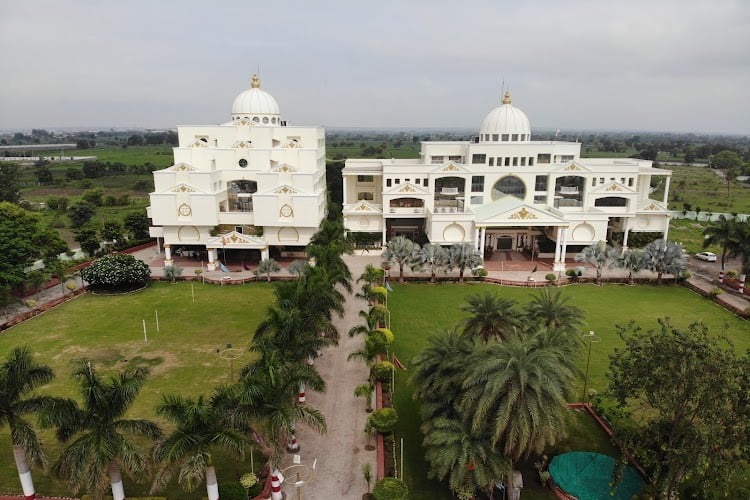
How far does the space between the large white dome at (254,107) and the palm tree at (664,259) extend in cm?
3894

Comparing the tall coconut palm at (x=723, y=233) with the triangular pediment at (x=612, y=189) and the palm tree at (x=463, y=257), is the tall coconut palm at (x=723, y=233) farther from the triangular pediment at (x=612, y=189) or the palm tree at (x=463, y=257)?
the palm tree at (x=463, y=257)

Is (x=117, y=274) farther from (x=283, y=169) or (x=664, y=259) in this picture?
(x=664, y=259)

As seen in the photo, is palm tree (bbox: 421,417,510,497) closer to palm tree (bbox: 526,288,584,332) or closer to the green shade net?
the green shade net

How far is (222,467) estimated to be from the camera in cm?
1778

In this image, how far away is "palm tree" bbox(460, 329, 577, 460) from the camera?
1458cm

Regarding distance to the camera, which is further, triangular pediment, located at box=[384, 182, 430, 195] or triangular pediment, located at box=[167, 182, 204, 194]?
triangular pediment, located at box=[384, 182, 430, 195]

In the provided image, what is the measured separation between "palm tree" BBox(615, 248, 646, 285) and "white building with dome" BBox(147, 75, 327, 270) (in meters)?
24.5

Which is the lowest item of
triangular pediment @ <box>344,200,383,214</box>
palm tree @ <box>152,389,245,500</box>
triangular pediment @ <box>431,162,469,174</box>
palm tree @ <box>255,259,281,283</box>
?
palm tree @ <box>255,259,281,283</box>

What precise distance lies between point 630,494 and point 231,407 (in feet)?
43.8

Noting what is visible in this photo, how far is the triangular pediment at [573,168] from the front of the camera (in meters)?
45.8

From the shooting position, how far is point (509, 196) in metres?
46.1

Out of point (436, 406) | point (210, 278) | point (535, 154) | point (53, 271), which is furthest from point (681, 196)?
point (53, 271)

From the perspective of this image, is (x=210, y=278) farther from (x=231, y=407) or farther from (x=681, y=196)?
(x=681, y=196)

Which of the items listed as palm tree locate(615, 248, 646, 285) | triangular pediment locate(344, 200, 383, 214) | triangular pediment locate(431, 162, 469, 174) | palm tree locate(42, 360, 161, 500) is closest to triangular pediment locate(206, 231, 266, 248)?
triangular pediment locate(344, 200, 383, 214)
